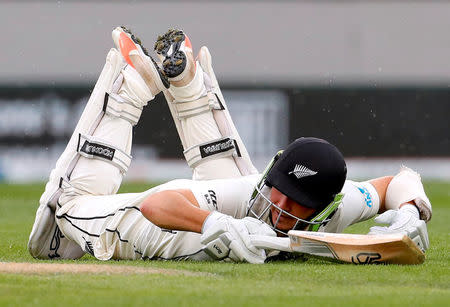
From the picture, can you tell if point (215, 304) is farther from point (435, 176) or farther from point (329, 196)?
point (435, 176)

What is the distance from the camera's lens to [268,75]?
64.5 feet

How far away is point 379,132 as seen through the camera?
18.1 meters

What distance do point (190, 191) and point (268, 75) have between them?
14883mm

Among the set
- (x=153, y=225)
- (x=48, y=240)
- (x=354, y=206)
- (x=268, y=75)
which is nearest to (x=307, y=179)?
(x=354, y=206)

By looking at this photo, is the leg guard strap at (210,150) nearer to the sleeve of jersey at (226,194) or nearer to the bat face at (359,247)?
the sleeve of jersey at (226,194)

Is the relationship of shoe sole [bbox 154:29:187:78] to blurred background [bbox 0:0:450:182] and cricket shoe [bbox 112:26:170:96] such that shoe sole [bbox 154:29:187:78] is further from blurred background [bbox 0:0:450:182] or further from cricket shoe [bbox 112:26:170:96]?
blurred background [bbox 0:0:450:182]

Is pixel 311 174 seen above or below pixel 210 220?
above

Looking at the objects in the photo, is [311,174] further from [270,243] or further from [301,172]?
[270,243]

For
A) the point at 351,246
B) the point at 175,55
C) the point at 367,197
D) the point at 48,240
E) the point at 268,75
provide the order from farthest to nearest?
the point at 268,75
the point at 175,55
the point at 48,240
the point at 367,197
the point at 351,246

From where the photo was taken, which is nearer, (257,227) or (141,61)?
(257,227)

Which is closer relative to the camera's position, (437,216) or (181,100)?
(181,100)

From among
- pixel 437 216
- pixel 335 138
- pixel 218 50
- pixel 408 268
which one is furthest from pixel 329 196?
pixel 218 50

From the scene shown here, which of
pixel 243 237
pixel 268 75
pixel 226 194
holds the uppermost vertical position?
pixel 226 194

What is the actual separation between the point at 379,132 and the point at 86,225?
43.8ft
